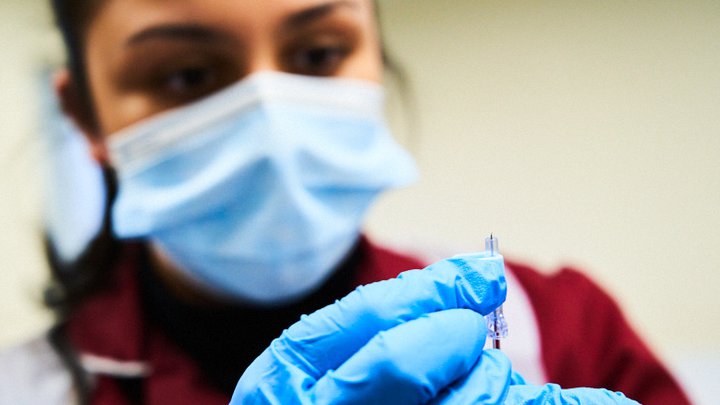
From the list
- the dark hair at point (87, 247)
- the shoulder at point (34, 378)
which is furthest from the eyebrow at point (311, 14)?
the shoulder at point (34, 378)

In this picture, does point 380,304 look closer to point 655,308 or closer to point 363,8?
point 363,8

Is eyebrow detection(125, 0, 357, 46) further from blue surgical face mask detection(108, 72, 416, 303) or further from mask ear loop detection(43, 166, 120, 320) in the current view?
mask ear loop detection(43, 166, 120, 320)

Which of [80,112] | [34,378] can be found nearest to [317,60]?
[80,112]

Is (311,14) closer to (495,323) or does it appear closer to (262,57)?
(262,57)

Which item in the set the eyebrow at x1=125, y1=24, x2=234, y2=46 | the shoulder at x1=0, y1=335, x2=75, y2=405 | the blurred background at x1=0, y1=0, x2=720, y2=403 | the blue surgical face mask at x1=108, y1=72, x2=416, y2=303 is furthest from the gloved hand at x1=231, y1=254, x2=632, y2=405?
the blurred background at x1=0, y1=0, x2=720, y2=403

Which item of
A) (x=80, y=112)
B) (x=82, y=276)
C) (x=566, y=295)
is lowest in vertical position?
(x=566, y=295)

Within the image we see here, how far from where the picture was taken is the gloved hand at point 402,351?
426 millimetres

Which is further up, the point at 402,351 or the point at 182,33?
Result: the point at 182,33

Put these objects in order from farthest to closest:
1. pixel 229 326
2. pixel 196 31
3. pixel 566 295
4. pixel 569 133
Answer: pixel 569 133 → pixel 566 295 → pixel 229 326 → pixel 196 31

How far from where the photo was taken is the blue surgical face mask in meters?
0.74

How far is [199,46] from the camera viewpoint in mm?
732

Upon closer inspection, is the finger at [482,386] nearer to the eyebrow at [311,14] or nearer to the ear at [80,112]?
the eyebrow at [311,14]

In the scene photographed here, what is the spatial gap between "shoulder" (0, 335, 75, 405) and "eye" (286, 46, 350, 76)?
0.54 metres

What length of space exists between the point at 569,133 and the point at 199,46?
77 centimetres
